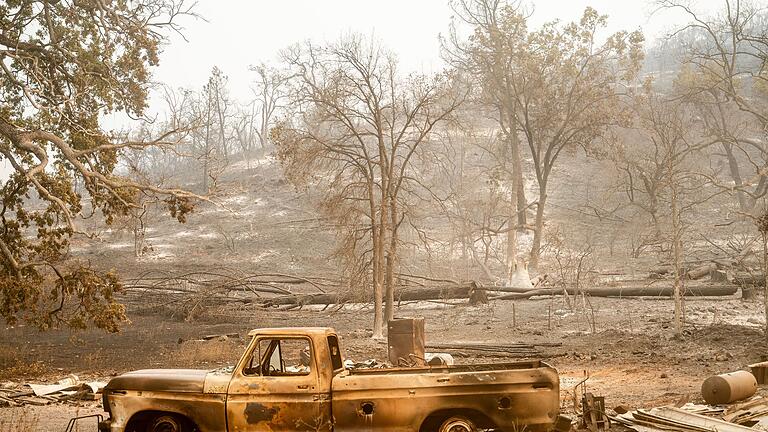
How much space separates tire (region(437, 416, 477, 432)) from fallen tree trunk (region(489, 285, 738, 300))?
17.1m

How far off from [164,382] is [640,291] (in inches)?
890

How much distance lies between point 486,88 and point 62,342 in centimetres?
2692

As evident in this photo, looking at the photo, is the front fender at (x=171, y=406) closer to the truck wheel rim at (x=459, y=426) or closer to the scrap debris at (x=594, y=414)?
the truck wheel rim at (x=459, y=426)

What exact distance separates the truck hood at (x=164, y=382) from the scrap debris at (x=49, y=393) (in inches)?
203

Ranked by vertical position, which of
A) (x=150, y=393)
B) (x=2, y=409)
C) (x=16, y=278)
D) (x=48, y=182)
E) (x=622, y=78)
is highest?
(x=622, y=78)

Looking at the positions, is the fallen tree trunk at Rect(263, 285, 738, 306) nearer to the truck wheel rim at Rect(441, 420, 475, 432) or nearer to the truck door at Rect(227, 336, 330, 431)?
the truck door at Rect(227, 336, 330, 431)

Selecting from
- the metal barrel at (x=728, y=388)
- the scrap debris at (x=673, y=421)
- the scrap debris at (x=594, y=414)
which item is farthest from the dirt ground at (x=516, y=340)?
the scrap debris at (x=594, y=414)

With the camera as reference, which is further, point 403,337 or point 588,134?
point 588,134

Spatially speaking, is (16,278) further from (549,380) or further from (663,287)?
(663,287)

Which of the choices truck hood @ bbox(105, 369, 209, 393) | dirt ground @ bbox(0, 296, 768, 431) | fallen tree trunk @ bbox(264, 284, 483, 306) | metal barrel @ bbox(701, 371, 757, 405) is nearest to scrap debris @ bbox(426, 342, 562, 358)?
dirt ground @ bbox(0, 296, 768, 431)

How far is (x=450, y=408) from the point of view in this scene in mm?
7617

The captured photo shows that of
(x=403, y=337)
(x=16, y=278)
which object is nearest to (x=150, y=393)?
(x=403, y=337)

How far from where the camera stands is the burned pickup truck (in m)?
7.54

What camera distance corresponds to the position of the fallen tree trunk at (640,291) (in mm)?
25355
